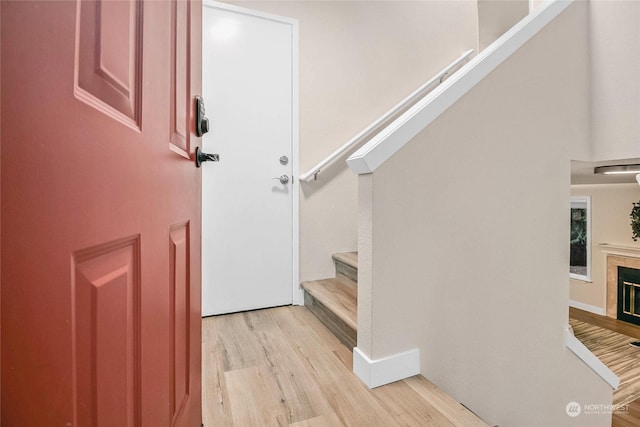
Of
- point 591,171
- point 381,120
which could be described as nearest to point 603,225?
point 591,171

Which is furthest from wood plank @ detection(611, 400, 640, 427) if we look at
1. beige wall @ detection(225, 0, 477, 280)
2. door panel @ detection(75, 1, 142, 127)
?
door panel @ detection(75, 1, 142, 127)

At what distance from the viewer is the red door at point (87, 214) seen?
0.88 feet

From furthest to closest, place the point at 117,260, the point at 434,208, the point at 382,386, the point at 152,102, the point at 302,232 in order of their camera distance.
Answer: the point at 302,232, the point at 434,208, the point at 382,386, the point at 152,102, the point at 117,260

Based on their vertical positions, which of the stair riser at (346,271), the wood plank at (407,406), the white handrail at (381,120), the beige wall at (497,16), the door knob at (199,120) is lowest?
the wood plank at (407,406)

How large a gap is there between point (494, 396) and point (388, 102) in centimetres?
200

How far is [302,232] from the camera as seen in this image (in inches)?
87.1

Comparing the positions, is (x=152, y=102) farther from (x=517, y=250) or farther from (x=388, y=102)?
(x=388, y=102)

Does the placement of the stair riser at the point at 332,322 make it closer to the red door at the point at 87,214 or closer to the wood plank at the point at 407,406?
the wood plank at the point at 407,406

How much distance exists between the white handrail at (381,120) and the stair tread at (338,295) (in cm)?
70

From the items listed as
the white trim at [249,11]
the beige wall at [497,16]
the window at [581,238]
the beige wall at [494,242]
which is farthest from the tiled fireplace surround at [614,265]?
the white trim at [249,11]

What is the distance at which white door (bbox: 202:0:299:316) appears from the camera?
1.97 meters

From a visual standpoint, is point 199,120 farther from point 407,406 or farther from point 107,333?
point 407,406

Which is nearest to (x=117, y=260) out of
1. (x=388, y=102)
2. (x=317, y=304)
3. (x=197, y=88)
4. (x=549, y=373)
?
(x=197, y=88)

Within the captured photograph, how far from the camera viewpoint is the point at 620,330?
3.68 m
